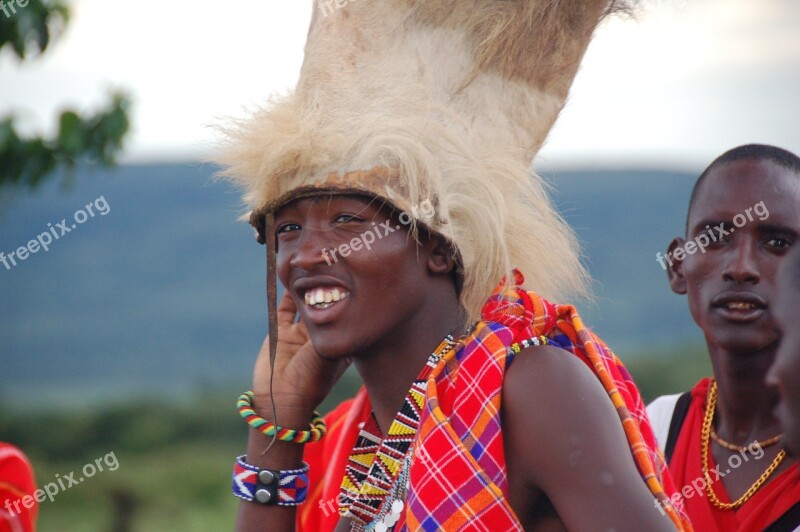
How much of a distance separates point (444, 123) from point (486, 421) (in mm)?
951

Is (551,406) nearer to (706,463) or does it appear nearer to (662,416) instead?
(706,463)

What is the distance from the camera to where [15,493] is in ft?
10.7

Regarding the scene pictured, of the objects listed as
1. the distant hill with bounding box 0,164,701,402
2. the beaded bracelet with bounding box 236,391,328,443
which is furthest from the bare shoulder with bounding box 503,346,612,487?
the distant hill with bounding box 0,164,701,402

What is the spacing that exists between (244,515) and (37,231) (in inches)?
421

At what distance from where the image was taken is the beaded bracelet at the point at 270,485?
3238 millimetres

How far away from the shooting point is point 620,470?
2.30m

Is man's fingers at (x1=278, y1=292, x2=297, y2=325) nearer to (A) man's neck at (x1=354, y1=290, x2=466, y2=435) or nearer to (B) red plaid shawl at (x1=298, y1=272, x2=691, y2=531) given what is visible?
(A) man's neck at (x1=354, y1=290, x2=466, y2=435)

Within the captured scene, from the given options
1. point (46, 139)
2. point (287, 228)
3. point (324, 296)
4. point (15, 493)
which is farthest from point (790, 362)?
point (46, 139)

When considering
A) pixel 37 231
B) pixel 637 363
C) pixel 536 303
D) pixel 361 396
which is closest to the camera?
pixel 536 303

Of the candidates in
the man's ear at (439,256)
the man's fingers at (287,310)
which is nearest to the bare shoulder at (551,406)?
the man's ear at (439,256)

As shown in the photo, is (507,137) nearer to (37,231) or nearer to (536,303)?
(536,303)

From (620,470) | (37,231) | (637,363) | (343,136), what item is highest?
(37,231)

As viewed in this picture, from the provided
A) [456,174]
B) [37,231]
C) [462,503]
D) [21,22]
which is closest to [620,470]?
[462,503]

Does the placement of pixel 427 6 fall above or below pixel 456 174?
above
